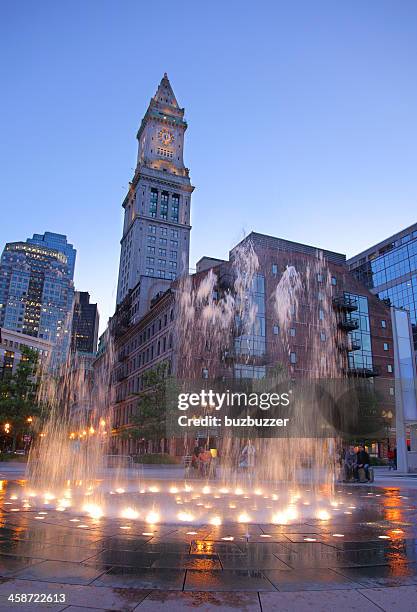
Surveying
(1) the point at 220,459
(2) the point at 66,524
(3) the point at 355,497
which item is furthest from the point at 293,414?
(2) the point at 66,524

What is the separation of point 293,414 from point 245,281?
18080mm

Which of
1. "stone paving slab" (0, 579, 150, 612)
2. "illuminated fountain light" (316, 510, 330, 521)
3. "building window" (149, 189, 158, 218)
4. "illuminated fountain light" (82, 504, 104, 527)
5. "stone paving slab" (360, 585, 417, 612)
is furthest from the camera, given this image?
"building window" (149, 189, 158, 218)

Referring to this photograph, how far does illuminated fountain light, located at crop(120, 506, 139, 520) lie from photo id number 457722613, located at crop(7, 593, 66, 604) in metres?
5.36

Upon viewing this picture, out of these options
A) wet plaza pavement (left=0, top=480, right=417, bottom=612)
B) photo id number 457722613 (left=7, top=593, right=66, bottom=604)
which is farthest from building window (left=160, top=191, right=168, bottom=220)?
photo id number 457722613 (left=7, top=593, right=66, bottom=604)

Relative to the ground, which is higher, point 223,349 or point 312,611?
point 223,349

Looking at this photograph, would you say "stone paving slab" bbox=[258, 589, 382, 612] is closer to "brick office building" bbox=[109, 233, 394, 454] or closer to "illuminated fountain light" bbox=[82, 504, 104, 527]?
"illuminated fountain light" bbox=[82, 504, 104, 527]

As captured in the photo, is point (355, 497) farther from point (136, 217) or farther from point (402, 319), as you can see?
point (136, 217)

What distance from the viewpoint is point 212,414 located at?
47.7 m

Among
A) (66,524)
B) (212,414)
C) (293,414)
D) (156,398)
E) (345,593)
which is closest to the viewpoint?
(345,593)

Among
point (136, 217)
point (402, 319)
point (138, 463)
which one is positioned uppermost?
point (136, 217)

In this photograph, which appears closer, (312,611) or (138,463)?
(312,611)

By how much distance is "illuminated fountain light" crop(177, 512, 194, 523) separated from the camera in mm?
9691

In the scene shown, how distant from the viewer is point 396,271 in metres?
84.1

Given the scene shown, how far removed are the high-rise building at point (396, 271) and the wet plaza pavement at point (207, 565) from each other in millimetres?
76775
